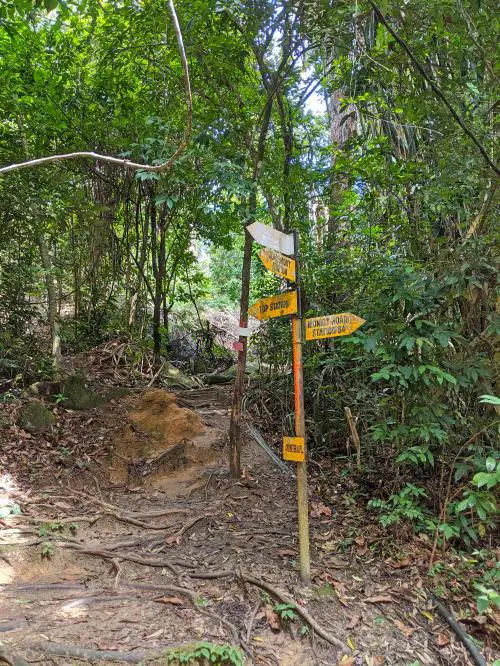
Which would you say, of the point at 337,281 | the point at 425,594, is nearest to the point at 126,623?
the point at 425,594

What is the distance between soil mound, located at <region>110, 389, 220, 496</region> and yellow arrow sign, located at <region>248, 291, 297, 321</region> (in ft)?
7.84

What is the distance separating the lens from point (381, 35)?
4.50m

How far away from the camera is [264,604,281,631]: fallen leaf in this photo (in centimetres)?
308

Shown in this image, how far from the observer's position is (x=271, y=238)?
3578 millimetres

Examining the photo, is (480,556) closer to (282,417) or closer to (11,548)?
(282,417)

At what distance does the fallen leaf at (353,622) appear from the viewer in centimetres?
318

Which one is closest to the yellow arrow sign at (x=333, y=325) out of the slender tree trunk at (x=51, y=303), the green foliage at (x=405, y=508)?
the green foliage at (x=405, y=508)

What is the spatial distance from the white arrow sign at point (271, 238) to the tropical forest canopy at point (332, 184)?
0.76 metres

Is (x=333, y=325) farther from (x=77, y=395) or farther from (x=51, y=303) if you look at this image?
(x=51, y=303)

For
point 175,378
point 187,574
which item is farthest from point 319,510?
point 175,378

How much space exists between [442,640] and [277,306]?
261 centimetres

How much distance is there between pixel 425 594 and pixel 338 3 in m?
5.23

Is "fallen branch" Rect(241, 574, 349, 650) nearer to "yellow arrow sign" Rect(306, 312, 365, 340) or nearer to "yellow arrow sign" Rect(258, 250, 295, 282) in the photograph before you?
"yellow arrow sign" Rect(306, 312, 365, 340)

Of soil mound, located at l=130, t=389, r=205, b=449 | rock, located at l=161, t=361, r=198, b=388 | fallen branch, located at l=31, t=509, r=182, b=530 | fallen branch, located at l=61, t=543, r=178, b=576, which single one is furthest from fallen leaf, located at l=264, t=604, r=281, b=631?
rock, located at l=161, t=361, r=198, b=388
